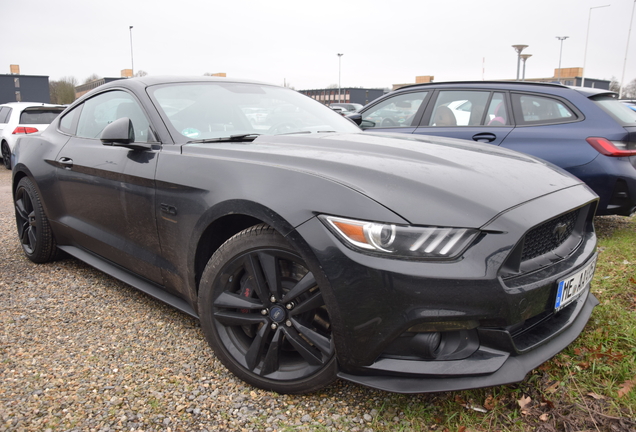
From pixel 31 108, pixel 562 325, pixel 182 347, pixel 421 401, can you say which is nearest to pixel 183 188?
pixel 182 347

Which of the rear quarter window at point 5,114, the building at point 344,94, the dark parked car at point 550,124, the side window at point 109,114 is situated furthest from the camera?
the building at point 344,94

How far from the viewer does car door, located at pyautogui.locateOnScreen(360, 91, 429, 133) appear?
17.6ft

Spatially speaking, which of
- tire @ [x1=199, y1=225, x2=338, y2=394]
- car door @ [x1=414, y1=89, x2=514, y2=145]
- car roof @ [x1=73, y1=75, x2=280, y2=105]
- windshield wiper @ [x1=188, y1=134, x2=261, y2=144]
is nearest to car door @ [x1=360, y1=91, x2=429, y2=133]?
car door @ [x1=414, y1=89, x2=514, y2=145]

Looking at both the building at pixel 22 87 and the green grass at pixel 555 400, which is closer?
the green grass at pixel 555 400

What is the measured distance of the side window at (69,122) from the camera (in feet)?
12.0

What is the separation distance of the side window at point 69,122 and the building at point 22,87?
155 feet

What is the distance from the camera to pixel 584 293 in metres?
2.29

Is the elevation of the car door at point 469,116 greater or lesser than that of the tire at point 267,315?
greater

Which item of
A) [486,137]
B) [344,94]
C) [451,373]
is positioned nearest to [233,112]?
[451,373]

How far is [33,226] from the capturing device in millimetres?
3926

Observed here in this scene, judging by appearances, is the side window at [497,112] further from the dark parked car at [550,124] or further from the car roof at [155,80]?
the car roof at [155,80]

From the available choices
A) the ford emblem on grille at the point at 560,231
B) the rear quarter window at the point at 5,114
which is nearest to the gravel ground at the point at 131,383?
the ford emblem on grille at the point at 560,231

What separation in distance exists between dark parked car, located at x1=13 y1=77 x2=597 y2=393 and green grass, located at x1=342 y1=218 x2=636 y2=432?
0.82 feet

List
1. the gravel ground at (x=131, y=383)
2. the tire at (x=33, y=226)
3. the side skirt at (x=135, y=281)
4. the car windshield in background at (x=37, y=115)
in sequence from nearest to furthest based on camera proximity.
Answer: the gravel ground at (x=131, y=383), the side skirt at (x=135, y=281), the tire at (x=33, y=226), the car windshield in background at (x=37, y=115)
